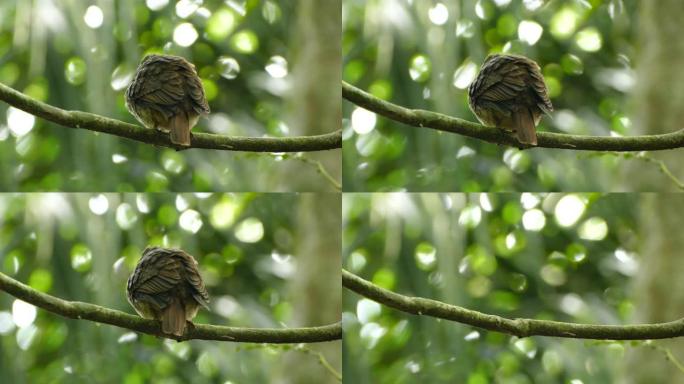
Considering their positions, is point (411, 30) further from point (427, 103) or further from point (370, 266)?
point (370, 266)

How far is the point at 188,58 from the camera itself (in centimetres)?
255

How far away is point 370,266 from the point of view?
2531mm

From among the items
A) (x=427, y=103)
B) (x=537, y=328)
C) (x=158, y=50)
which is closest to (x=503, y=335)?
(x=537, y=328)

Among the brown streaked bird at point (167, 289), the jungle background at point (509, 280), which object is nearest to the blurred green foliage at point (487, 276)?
the jungle background at point (509, 280)

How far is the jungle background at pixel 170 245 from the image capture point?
8.12ft

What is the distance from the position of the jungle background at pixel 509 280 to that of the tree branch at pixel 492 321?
0.16 m

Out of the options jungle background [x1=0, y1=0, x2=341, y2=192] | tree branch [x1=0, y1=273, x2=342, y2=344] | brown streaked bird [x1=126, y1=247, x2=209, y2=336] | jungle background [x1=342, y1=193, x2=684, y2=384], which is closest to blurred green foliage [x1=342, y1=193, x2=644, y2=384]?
jungle background [x1=342, y1=193, x2=684, y2=384]

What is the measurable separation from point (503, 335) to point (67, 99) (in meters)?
1.30

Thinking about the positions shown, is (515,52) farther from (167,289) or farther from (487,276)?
(167,289)

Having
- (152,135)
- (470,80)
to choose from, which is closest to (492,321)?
(470,80)

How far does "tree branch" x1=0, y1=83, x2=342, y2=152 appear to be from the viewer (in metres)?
2.18

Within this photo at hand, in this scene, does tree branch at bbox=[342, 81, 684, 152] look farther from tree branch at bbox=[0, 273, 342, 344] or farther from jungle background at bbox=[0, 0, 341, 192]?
tree branch at bbox=[0, 273, 342, 344]

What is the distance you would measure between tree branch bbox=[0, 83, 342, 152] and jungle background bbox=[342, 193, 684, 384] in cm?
18

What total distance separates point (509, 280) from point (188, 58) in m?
1.04
